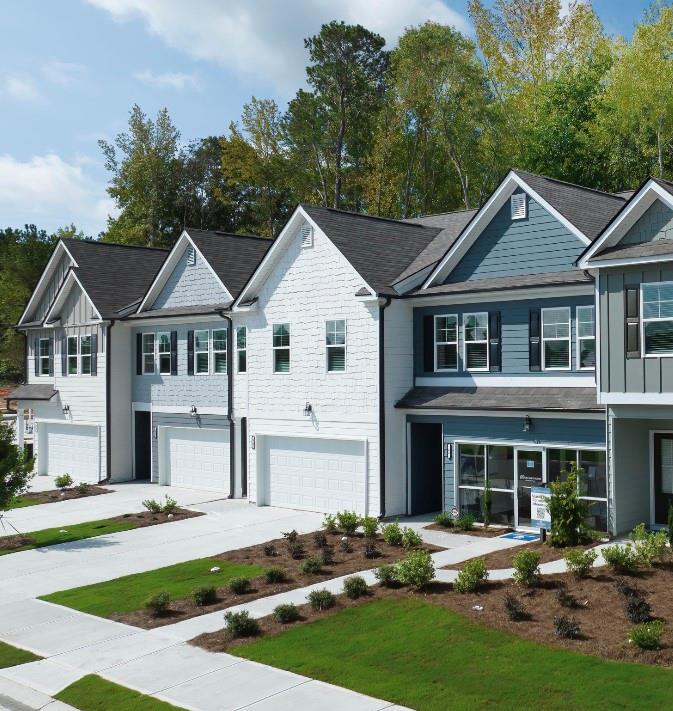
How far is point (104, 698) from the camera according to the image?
11.5 meters

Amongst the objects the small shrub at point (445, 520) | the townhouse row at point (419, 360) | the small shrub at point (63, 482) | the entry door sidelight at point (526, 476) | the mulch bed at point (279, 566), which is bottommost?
the mulch bed at point (279, 566)

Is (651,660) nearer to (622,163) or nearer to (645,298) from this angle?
(645,298)

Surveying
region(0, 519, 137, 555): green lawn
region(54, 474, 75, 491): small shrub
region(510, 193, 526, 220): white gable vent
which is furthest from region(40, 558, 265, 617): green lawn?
region(54, 474, 75, 491): small shrub

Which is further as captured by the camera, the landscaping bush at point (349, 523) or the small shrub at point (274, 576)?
the landscaping bush at point (349, 523)

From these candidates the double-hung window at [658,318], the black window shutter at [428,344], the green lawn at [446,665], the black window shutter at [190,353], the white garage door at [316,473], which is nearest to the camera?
the green lawn at [446,665]

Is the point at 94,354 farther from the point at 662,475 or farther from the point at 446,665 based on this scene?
the point at 446,665

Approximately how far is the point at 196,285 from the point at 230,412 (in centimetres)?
478

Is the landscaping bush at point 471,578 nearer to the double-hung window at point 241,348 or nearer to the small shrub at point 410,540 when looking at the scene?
the small shrub at point 410,540

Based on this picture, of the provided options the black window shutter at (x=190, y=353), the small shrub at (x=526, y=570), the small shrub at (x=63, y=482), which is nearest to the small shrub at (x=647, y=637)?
the small shrub at (x=526, y=570)

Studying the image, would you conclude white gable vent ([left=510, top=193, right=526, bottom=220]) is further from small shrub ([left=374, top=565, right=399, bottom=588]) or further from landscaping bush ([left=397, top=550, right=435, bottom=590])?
small shrub ([left=374, top=565, right=399, bottom=588])

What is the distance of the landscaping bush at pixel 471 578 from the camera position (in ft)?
48.8

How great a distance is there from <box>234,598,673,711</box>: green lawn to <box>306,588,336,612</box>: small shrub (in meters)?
0.40

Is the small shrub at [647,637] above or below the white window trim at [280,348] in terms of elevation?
below

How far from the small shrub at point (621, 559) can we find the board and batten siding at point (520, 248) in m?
7.33
